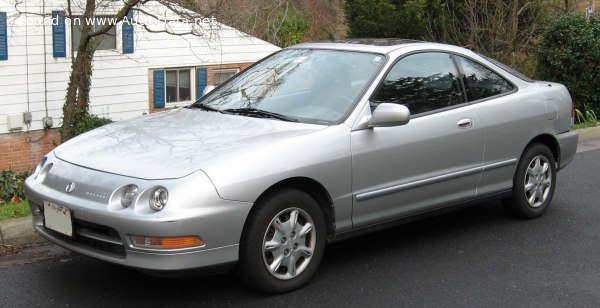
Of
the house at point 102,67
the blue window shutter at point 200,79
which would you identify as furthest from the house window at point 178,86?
the blue window shutter at point 200,79

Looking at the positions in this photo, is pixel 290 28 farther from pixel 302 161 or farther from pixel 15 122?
pixel 302 161

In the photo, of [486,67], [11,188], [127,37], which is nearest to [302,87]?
[486,67]

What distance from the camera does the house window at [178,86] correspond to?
60.6ft

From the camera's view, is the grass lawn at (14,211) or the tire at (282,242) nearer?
A: the tire at (282,242)

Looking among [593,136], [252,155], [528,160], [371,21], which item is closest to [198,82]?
[371,21]

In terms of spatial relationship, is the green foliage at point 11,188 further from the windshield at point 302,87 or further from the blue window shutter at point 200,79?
the blue window shutter at point 200,79

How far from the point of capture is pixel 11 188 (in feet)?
25.7

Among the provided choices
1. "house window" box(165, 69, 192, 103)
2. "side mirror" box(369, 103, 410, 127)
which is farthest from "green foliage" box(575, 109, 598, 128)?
"house window" box(165, 69, 192, 103)

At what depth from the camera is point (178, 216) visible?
4.15 metres

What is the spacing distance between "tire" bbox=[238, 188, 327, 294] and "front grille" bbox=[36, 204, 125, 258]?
0.69 meters

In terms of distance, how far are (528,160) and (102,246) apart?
11.5 ft

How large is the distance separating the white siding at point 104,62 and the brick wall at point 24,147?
19cm

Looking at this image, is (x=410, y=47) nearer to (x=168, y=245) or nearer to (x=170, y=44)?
(x=168, y=245)

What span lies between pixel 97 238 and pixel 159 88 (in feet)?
45.6
